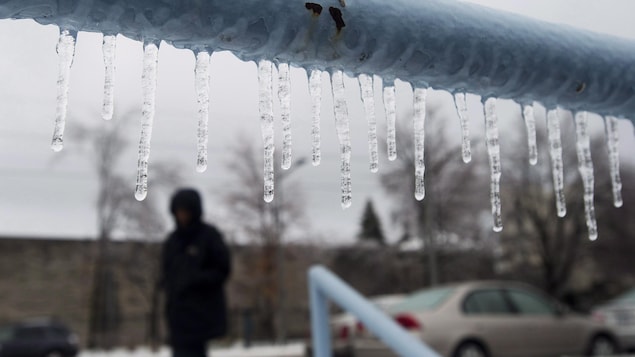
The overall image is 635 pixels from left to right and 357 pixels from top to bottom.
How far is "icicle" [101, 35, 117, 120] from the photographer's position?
619 mm

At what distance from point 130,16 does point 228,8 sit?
2.8 inches

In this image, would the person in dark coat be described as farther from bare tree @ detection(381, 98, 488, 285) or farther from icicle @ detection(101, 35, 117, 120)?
bare tree @ detection(381, 98, 488, 285)

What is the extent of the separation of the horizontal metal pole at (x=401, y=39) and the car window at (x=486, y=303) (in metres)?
7.69

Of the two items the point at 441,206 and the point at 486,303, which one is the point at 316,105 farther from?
the point at 441,206

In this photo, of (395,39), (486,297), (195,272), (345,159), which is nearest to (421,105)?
(345,159)

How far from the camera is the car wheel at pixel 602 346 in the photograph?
29.8 ft

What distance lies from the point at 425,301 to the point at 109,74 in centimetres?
791

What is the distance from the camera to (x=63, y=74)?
640 millimetres

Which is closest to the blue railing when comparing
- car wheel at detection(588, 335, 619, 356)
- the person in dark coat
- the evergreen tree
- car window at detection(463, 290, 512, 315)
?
the person in dark coat

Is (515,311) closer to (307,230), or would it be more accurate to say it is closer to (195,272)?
(195,272)

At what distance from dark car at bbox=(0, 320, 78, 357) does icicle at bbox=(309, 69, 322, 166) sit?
18684mm

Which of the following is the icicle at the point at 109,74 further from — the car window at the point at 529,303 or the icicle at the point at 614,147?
the car window at the point at 529,303

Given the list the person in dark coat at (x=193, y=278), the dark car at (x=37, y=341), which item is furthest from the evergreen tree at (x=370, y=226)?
the person in dark coat at (x=193, y=278)

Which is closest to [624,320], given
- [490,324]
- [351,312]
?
[490,324]
